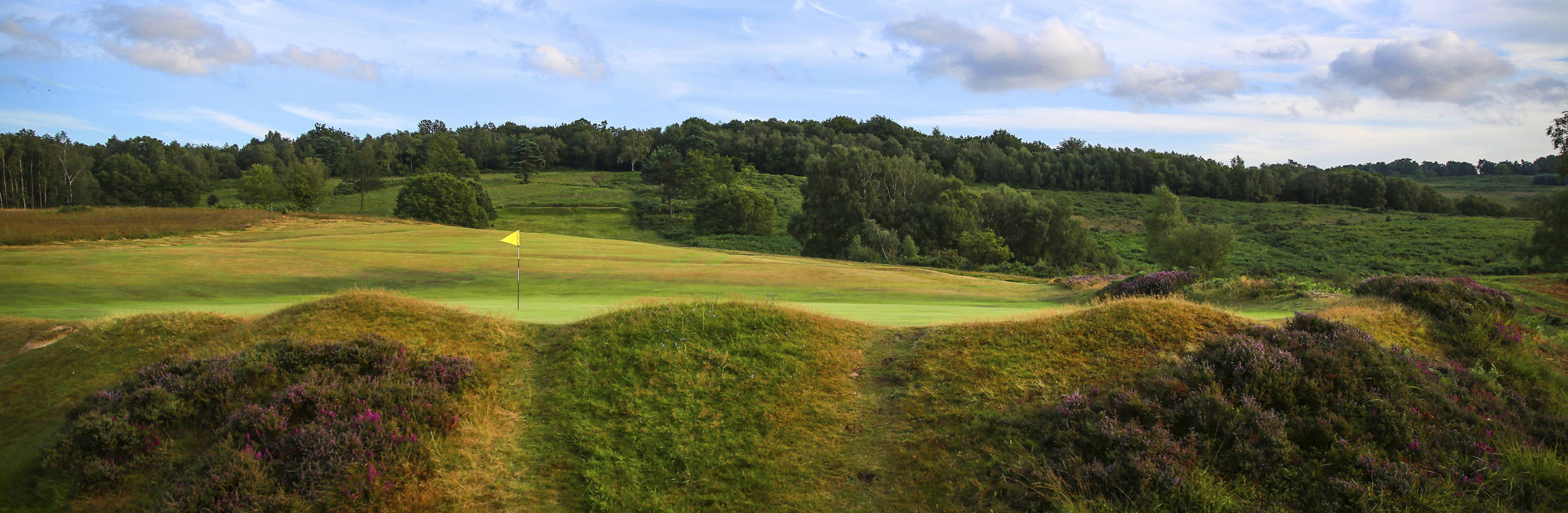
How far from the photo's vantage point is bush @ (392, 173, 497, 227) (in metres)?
78.2

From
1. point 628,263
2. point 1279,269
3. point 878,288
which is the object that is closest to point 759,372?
point 878,288

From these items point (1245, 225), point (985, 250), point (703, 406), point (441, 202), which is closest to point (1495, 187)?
point (1245, 225)

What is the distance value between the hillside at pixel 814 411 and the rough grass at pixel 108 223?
102 ft

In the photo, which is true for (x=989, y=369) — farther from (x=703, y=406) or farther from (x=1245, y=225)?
(x=1245, y=225)

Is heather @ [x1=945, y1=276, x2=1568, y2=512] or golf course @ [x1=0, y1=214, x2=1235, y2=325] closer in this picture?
heather @ [x1=945, y1=276, x2=1568, y2=512]

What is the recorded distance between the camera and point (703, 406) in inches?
358

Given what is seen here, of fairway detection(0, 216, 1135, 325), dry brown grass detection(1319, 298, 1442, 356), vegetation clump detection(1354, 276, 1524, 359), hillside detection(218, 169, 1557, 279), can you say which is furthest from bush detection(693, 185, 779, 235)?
dry brown grass detection(1319, 298, 1442, 356)

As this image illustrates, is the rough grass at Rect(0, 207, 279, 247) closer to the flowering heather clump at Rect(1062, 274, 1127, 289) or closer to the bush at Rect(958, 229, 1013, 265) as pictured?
the flowering heather clump at Rect(1062, 274, 1127, 289)

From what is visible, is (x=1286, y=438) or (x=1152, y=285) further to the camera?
(x=1152, y=285)

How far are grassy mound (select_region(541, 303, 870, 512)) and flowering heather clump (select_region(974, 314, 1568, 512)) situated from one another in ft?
6.79

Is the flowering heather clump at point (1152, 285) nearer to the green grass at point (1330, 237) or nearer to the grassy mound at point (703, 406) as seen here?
the grassy mound at point (703, 406)

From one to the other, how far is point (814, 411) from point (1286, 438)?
4.90 meters

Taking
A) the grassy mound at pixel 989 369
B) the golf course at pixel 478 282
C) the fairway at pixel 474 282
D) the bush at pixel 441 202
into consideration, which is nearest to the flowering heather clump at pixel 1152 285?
the golf course at pixel 478 282

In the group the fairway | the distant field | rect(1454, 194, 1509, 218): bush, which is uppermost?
the distant field
